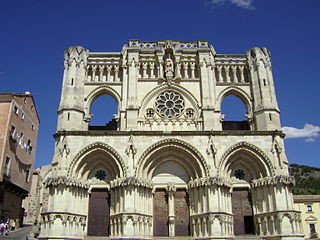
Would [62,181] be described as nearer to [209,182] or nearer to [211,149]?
[209,182]

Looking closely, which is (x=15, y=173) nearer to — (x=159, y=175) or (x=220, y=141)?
(x=159, y=175)

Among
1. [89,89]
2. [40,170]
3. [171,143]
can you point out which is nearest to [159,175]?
[171,143]

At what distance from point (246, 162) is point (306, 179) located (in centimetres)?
5930

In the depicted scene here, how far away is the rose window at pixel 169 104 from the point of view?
21.0 meters

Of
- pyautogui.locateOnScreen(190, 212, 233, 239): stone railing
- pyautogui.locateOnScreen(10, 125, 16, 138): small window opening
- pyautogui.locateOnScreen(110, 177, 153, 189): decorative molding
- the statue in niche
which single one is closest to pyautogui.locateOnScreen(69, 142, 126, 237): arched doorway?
pyautogui.locateOnScreen(110, 177, 153, 189): decorative molding

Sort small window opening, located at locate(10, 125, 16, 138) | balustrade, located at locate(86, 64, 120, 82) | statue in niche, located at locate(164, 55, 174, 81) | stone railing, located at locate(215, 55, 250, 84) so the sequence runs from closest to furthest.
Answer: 1. statue in niche, located at locate(164, 55, 174, 81)
2. balustrade, located at locate(86, 64, 120, 82)
3. stone railing, located at locate(215, 55, 250, 84)
4. small window opening, located at locate(10, 125, 16, 138)

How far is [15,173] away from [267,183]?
18.9 meters

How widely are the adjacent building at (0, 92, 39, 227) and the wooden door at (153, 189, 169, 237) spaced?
1169 centimetres

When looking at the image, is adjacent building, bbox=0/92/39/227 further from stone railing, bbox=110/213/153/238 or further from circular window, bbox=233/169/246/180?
circular window, bbox=233/169/246/180

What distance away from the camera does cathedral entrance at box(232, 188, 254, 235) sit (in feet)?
59.7

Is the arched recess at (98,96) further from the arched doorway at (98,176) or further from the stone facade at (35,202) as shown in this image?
the stone facade at (35,202)

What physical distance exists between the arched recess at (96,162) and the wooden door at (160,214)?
2.55 metres

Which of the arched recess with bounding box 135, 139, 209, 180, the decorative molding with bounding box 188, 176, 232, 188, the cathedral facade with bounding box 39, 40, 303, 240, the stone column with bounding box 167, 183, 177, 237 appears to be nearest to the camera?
the cathedral facade with bounding box 39, 40, 303, 240

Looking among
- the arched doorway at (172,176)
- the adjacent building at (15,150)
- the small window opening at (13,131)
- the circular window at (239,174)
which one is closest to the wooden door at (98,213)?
the arched doorway at (172,176)
